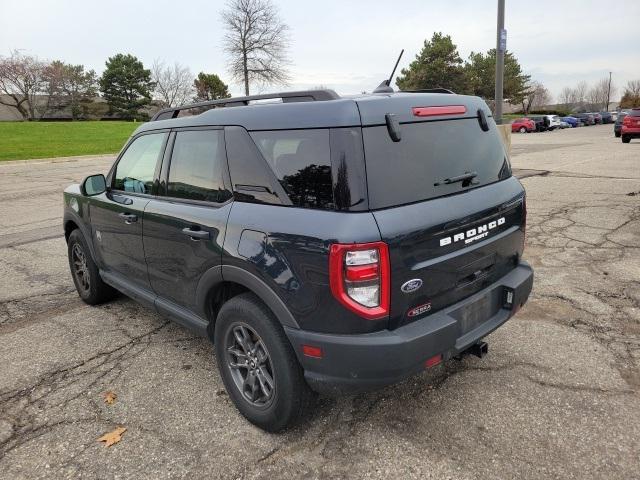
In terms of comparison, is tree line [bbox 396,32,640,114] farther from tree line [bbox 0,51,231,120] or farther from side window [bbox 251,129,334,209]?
side window [bbox 251,129,334,209]

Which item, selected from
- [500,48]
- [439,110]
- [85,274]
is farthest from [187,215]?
[500,48]

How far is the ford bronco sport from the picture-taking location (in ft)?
7.16

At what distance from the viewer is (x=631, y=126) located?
2220 cm

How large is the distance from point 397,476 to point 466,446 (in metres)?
0.43

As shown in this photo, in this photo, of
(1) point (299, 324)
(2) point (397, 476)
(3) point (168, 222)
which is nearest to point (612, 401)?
(2) point (397, 476)

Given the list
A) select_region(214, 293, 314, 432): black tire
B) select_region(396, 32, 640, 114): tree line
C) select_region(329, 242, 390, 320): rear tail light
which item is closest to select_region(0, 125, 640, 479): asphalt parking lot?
select_region(214, 293, 314, 432): black tire

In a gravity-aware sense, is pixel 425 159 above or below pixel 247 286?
above

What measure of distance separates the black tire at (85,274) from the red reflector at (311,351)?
284 centimetres

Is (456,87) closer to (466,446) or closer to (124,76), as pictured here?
(124,76)

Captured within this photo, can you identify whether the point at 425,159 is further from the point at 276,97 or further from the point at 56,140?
the point at 56,140

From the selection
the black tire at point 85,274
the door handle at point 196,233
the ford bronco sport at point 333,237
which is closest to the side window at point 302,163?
the ford bronco sport at point 333,237

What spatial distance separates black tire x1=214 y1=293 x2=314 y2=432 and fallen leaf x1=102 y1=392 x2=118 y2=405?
0.75 meters

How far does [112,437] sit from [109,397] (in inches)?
17.2

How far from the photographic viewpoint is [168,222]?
311cm
